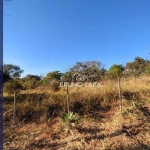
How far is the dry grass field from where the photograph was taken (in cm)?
403

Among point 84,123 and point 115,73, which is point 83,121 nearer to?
point 84,123

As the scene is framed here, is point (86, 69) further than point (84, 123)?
Yes

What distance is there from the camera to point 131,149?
3.73 meters

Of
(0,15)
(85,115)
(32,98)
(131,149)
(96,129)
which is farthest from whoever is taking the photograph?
(32,98)

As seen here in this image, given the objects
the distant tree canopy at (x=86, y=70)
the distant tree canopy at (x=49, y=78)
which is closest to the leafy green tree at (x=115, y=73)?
the distant tree canopy at (x=86, y=70)

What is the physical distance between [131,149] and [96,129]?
1.35 m

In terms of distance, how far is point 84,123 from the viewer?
5363 mm

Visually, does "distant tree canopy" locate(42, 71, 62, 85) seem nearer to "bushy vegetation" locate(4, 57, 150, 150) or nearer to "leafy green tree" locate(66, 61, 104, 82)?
"leafy green tree" locate(66, 61, 104, 82)

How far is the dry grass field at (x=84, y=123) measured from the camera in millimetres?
4027

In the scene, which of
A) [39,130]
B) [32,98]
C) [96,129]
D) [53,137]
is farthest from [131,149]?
[32,98]

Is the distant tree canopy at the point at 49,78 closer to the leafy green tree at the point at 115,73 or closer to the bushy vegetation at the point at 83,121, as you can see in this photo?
the leafy green tree at the point at 115,73

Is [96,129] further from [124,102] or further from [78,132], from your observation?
[124,102]

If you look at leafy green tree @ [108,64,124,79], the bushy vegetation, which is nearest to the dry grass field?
the bushy vegetation

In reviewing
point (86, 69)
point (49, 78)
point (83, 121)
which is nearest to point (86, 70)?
point (86, 69)
